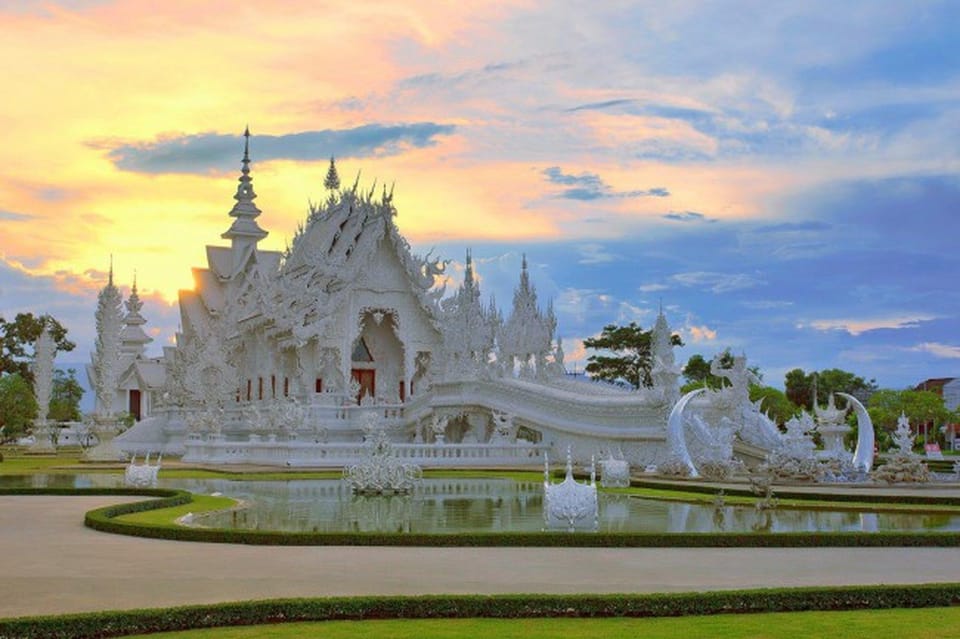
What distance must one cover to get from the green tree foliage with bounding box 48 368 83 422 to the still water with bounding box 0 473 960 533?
55745 millimetres

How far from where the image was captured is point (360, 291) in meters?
48.0

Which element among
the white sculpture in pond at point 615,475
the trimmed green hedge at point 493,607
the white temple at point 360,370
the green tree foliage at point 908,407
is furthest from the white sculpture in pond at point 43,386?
the trimmed green hedge at point 493,607

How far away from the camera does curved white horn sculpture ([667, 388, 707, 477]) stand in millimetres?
28984

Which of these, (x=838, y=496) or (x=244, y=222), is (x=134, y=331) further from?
(x=838, y=496)

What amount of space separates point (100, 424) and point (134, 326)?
41685 millimetres

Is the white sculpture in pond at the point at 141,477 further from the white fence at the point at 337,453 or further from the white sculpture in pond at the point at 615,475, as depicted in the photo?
the white fence at the point at 337,453

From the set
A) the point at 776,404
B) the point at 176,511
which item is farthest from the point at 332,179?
the point at 176,511

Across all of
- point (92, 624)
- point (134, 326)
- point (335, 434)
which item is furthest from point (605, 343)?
point (92, 624)

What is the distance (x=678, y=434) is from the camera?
29469mm

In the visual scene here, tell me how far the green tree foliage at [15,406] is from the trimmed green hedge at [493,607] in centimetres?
5164

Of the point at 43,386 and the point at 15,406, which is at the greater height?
the point at 43,386

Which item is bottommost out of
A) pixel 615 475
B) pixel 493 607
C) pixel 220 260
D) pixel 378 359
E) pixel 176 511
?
pixel 493 607

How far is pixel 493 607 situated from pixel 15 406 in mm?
53574

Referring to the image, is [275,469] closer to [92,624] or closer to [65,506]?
[65,506]
